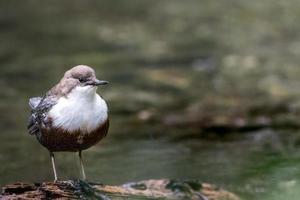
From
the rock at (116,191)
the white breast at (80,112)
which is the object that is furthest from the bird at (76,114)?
the rock at (116,191)

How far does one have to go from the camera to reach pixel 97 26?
41.6 ft

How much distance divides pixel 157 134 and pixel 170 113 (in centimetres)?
79

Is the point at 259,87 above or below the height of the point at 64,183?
above

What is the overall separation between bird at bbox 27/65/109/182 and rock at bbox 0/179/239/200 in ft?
0.89

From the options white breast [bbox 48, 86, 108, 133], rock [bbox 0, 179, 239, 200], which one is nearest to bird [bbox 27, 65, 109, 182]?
white breast [bbox 48, 86, 108, 133]

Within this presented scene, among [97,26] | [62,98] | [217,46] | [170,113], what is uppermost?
[97,26]

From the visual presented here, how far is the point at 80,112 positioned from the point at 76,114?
0.03m

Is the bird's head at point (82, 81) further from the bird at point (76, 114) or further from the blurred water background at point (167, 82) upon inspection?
the blurred water background at point (167, 82)

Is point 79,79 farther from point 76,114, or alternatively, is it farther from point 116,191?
point 116,191

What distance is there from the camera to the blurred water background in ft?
23.8

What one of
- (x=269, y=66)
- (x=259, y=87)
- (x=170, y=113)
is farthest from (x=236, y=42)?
(x=170, y=113)

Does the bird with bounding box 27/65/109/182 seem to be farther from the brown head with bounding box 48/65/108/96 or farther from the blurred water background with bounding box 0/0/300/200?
the blurred water background with bounding box 0/0/300/200

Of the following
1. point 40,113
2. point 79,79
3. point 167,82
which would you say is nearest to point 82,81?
point 79,79

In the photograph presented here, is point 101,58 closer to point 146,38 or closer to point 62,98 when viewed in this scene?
point 146,38
